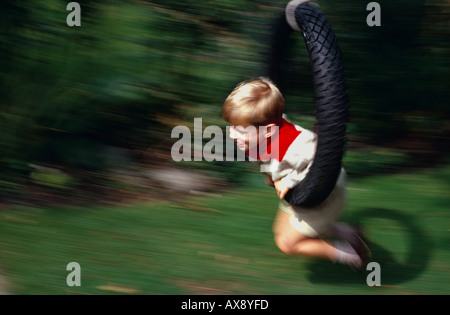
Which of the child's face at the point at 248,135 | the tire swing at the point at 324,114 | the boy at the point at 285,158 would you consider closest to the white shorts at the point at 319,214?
the boy at the point at 285,158

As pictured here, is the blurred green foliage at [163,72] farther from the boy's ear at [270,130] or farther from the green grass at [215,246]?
the boy's ear at [270,130]

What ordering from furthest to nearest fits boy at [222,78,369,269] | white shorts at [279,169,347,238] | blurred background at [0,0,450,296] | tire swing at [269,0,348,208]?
blurred background at [0,0,450,296]
white shorts at [279,169,347,238]
boy at [222,78,369,269]
tire swing at [269,0,348,208]

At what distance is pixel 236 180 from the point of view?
5461 millimetres

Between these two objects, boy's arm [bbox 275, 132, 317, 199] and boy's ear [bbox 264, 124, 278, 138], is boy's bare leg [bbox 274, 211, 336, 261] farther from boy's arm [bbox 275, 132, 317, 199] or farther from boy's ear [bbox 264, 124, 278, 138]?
boy's ear [bbox 264, 124, 278, 138]

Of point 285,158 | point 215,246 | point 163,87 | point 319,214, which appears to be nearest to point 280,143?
point 285,158

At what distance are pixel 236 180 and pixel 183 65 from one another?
1112 millimetres

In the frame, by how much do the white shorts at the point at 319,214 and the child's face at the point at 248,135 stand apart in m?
0.49

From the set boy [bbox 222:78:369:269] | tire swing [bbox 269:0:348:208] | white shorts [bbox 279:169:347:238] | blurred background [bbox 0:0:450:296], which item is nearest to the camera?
tire swing [bbox 269:0:348:208]

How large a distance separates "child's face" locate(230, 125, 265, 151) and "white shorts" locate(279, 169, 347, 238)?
19.5 inches

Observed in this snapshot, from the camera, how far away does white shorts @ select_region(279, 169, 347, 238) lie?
13.3 ft

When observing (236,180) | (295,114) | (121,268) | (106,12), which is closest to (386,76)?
(295,114)

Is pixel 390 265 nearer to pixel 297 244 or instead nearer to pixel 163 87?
pixel 297 244

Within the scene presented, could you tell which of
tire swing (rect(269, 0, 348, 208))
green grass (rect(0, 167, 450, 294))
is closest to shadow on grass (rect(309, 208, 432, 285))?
green grass (rect(0, 167, 450, 294))

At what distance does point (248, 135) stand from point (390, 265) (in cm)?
136
